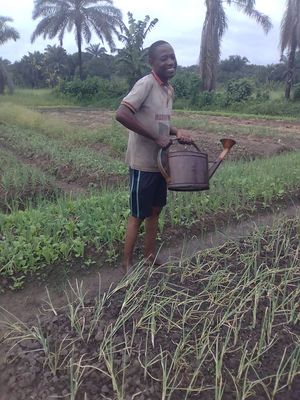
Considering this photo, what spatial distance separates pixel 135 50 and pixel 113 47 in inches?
208

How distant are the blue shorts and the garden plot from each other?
42 centimetres

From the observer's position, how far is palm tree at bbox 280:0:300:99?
19770mm

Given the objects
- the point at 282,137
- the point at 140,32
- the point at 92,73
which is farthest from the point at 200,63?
the point at 92,73

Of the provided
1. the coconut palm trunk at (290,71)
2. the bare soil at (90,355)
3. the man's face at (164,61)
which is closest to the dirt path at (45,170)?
the bare soil at (90,355)

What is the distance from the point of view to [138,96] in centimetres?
256

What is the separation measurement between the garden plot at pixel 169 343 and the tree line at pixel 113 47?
19265 mm

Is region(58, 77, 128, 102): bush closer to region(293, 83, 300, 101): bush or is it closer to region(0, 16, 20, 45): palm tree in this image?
region(0, 16, 20, 45): palm tree

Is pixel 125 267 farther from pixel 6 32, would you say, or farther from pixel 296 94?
pixel 6 32

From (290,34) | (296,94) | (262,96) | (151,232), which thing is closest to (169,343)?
(151,232)

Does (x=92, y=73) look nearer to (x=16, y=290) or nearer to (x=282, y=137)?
(x=282, y=137)

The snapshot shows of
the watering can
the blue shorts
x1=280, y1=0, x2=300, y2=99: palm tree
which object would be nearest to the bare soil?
the blue shorts

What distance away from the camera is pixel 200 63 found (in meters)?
22.6

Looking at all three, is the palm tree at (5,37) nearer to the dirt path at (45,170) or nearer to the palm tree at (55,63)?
the palm tree at (55,63)

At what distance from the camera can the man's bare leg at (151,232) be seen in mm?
3037
